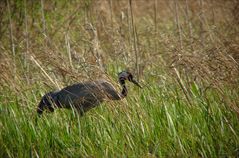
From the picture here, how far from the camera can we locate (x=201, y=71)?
5047 mm

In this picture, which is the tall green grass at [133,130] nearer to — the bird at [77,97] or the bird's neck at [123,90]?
the bird at [77,97]

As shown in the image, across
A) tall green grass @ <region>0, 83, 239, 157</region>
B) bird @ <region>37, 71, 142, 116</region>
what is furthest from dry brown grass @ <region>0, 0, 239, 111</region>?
tall green grass @ <region>0, 83, 239, 157</region>

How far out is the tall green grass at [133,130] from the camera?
16.3ft

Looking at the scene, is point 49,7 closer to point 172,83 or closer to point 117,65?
point 117,65

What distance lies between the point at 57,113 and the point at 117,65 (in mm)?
1642

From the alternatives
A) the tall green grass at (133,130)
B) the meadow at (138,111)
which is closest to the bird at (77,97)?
the meadow at (138,111)

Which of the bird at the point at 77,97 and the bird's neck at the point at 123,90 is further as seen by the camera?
the bird's neck at the point at 123,90

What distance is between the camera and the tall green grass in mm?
4980

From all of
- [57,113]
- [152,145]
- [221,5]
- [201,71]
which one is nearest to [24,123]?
[57,113]

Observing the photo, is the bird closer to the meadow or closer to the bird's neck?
the bird's neck

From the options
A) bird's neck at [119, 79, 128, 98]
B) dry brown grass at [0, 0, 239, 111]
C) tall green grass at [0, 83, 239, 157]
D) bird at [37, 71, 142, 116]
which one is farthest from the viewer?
bird's neck at [119, 79, 128, 98]

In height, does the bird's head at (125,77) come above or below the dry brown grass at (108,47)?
below

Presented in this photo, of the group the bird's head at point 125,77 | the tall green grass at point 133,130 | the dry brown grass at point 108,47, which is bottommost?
the tall green grass at point 133,130

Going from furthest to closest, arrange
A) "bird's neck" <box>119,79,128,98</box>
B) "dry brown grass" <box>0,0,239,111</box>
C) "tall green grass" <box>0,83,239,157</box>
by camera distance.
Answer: "bird's neck" <box>119,79,128,98</box>
"dry brown grass" <box>0,0,239,111</box>
"tall green grass" <box>0,83,239,157</box>
